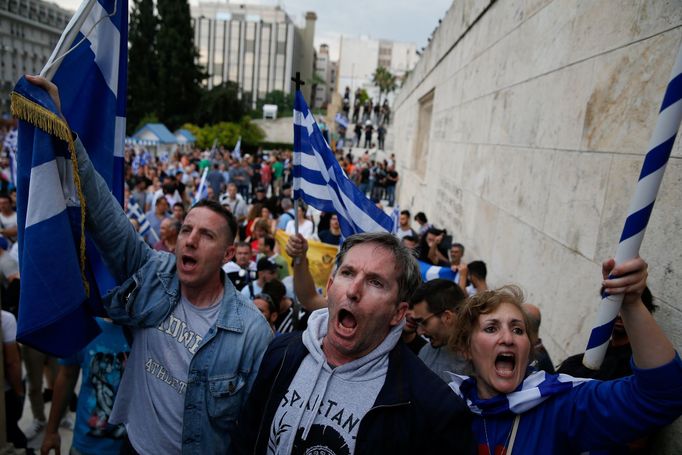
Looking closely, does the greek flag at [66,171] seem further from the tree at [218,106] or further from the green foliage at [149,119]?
the tree at [218,106]

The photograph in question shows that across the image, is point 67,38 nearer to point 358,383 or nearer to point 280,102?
point 358,383

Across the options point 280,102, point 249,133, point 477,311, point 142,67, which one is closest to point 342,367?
point 477,311

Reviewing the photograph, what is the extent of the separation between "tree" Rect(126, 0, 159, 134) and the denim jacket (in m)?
41.8

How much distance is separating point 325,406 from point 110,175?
1.57m

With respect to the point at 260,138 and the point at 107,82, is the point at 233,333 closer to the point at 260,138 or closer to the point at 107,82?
the point at 107,82

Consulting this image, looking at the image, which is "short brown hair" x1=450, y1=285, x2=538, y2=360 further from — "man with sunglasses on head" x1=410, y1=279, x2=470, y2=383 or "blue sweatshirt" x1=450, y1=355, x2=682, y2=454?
"man with sunglasses on head" x1=410, y1=279, x2=470, y2=383

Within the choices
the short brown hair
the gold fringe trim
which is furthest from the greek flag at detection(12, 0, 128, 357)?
the short brown hair

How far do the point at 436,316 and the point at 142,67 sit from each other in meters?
44.7

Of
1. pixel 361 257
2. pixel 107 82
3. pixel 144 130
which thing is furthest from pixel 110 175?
pixel 144 130

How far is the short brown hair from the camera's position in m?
2.00

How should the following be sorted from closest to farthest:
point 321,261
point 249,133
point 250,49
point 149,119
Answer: point 321,261 → point 149,119 → point 249,133 → point 250,49

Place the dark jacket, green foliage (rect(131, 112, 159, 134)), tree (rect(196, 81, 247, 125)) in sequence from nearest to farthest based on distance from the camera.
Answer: the dark jacket
green foliage (rect(131, 112, 159, 134))
tree (rect(196, 81, 247, 125))

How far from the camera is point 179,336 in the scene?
2.23 metres

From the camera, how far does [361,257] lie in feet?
5.93
